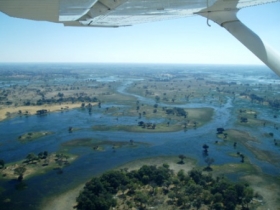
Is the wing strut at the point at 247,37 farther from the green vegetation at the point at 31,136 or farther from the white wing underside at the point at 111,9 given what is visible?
the green vegetation at the point at 31,136

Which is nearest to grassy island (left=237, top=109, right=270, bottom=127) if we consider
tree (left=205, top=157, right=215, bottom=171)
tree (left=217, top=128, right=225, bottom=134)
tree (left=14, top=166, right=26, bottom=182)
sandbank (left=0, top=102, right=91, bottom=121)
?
tree (left=217, top=128, right=225, bottom=134)

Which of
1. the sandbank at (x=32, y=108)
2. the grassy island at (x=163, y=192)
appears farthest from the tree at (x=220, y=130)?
the sandbank at (x=32, y=108)

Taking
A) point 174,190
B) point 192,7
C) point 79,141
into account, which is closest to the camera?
point 192,7

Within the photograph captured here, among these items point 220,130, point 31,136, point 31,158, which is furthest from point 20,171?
point 220,130

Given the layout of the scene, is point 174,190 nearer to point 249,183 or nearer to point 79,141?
point 249,183

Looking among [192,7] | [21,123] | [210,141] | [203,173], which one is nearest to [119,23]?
[192,7]

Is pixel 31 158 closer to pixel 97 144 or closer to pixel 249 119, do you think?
pixel 97 144
